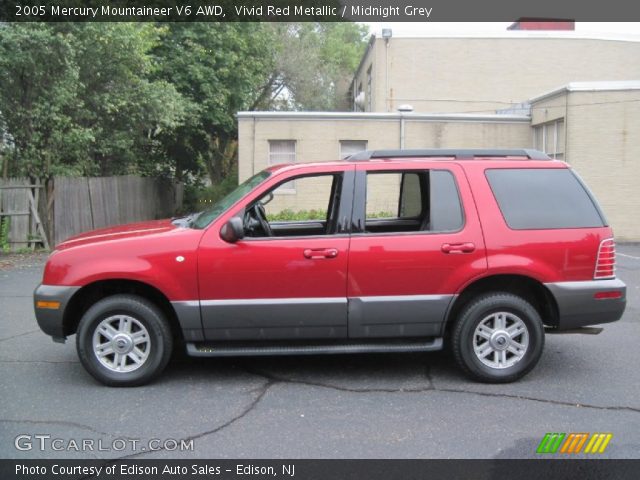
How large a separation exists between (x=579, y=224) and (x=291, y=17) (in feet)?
104

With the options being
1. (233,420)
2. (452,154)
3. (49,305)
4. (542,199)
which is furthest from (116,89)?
(233,420)

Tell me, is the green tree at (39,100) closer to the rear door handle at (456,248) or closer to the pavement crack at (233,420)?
the pavement crack at (233,420)

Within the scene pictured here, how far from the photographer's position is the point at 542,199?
5336mm

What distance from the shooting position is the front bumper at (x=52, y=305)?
16.6ft

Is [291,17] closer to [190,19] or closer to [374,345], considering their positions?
A: [190,19]

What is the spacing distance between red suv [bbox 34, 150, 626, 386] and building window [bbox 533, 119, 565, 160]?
12.8 m

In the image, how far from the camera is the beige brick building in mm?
16547

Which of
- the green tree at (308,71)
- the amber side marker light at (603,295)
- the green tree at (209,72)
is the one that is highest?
the green tree at (308,71)

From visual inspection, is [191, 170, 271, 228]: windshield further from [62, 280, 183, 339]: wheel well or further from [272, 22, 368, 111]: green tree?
[272, 22, 368, 111]: green tree

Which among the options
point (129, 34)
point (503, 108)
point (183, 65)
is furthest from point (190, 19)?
point (503, 108)

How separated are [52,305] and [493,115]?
17.7 metres

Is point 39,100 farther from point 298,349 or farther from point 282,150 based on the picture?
point 298,349

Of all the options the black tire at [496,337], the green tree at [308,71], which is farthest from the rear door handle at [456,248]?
the green tree at [308,71]

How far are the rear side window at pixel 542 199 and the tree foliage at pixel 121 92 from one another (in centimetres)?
1055
